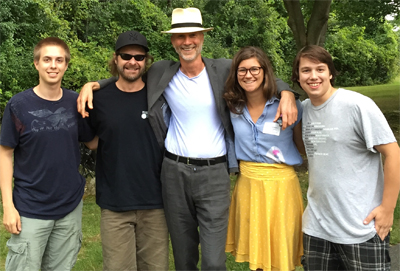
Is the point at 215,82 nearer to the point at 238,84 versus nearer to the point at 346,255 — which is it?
the point at 238,84

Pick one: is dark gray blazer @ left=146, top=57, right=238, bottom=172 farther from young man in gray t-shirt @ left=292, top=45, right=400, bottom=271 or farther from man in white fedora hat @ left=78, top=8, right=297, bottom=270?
young man in gray t-shirt @ left=292, top=45, right=400, bottom=271

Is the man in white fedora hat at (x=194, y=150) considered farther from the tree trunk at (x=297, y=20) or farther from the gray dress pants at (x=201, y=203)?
the tree trunk at (x=297, y=20)

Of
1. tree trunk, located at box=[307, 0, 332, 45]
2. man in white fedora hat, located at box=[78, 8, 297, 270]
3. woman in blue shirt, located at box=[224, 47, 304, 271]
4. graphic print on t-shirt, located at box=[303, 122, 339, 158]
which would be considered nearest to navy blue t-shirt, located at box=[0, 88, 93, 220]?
man in white fedora hat, located at box=[78, 8, 297, 270]

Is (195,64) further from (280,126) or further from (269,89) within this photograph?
(280,126)

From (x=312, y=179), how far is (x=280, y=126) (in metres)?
0.49

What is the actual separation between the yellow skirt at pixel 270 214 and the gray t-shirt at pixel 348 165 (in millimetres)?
314

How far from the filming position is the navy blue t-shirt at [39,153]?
2850 mm

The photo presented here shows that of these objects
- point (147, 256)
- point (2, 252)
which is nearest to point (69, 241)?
point (147, 256)

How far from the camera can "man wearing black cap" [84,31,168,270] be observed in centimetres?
322

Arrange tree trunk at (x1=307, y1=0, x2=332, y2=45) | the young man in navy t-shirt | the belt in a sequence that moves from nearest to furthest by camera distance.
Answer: the young man in navy t-shirt → the belt → tree trunk at (x1=307, y1=0, x2=332, y2=45)

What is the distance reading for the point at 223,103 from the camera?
321cm

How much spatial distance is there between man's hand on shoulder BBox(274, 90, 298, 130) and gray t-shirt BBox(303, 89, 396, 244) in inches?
8.9

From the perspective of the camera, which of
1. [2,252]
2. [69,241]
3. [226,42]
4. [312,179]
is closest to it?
[312,179]

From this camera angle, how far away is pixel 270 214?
3.04 meters
